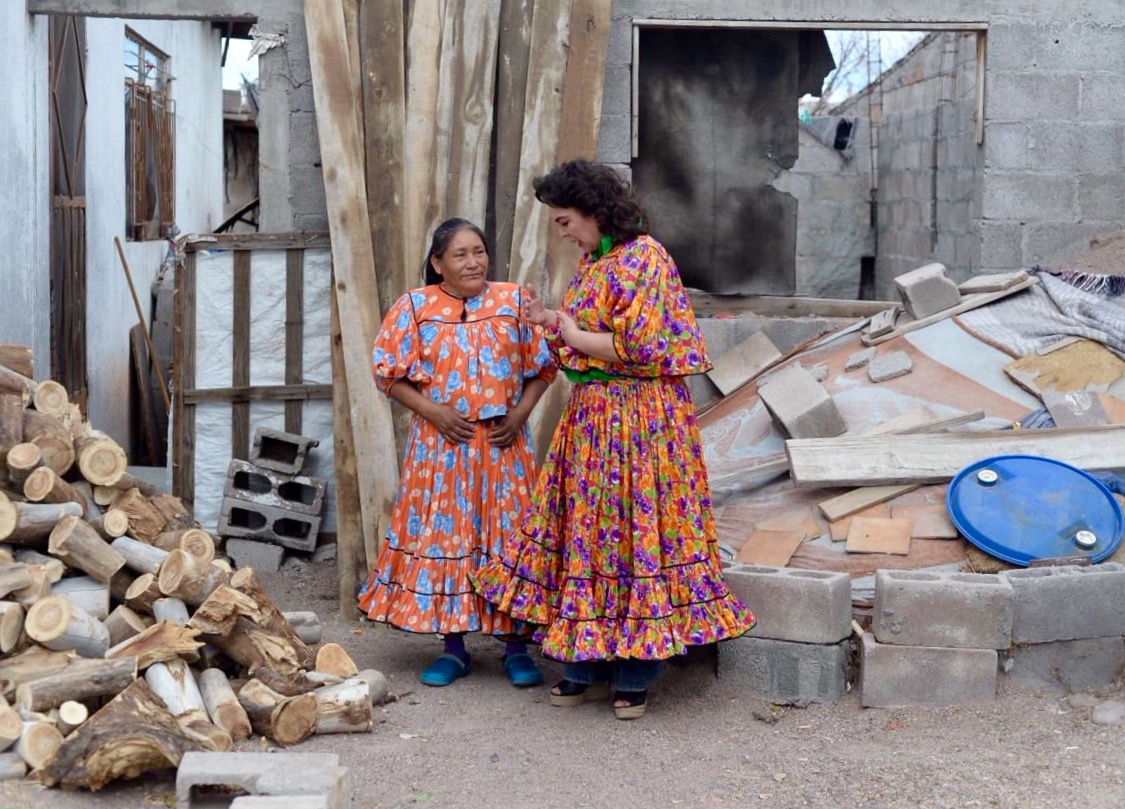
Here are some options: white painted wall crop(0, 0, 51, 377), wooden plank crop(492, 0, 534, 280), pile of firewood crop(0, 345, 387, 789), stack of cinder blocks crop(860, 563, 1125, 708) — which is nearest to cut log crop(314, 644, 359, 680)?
pile of firewood crop(0, 345, 387, 789)

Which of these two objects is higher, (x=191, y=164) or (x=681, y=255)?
(x=191, y=164)

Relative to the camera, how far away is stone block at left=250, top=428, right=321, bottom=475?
7.27 meters

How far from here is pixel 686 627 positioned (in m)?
4.79

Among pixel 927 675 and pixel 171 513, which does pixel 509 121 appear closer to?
pixel 171 513

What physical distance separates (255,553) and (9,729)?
312cm

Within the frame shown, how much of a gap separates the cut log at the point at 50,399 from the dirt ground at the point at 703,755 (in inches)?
63.9

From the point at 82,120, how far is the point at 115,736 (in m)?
6.64

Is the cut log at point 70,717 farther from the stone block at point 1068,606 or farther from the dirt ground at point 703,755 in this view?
the stone block at point 1068,606

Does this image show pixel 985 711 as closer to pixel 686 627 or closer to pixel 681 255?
pixel 686 627

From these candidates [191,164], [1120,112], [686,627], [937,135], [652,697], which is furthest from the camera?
[191,164]

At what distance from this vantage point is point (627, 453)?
188 inches

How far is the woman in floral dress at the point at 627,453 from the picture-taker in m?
4.70

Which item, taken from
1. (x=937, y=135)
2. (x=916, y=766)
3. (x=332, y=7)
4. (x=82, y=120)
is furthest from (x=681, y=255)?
(x=916, y=766)

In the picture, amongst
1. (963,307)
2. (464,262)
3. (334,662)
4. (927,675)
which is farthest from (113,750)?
(963,307)
